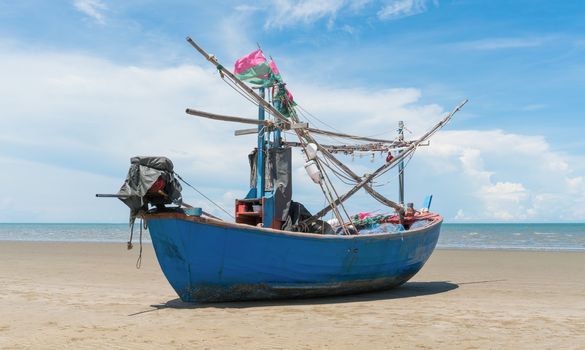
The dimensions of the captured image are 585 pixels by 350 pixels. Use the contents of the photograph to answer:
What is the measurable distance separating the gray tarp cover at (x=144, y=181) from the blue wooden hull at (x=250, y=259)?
306 millimetres

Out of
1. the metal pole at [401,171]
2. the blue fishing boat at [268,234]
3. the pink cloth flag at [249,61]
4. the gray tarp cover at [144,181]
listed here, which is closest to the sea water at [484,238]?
the metal pole at [401,171]

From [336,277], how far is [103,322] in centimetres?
423

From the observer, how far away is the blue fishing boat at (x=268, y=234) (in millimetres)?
9172

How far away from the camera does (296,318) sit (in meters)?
8.70

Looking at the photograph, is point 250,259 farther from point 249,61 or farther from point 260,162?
point 249,61

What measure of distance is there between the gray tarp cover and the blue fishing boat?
0.02 m

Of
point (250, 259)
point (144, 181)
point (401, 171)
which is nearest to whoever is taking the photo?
point (144, 181)

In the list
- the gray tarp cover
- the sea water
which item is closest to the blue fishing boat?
the gray tarp cover

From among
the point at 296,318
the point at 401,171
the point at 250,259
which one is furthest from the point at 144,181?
the point at 401,171

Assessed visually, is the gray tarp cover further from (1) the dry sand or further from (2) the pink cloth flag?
(2) the pink cloth flag

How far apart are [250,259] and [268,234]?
0.51 m

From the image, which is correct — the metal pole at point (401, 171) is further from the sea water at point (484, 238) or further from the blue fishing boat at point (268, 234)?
the sea water at point (484, 238)

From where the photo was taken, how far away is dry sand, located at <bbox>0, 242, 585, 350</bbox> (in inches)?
279

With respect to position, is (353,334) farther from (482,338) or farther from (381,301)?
(381,301)
